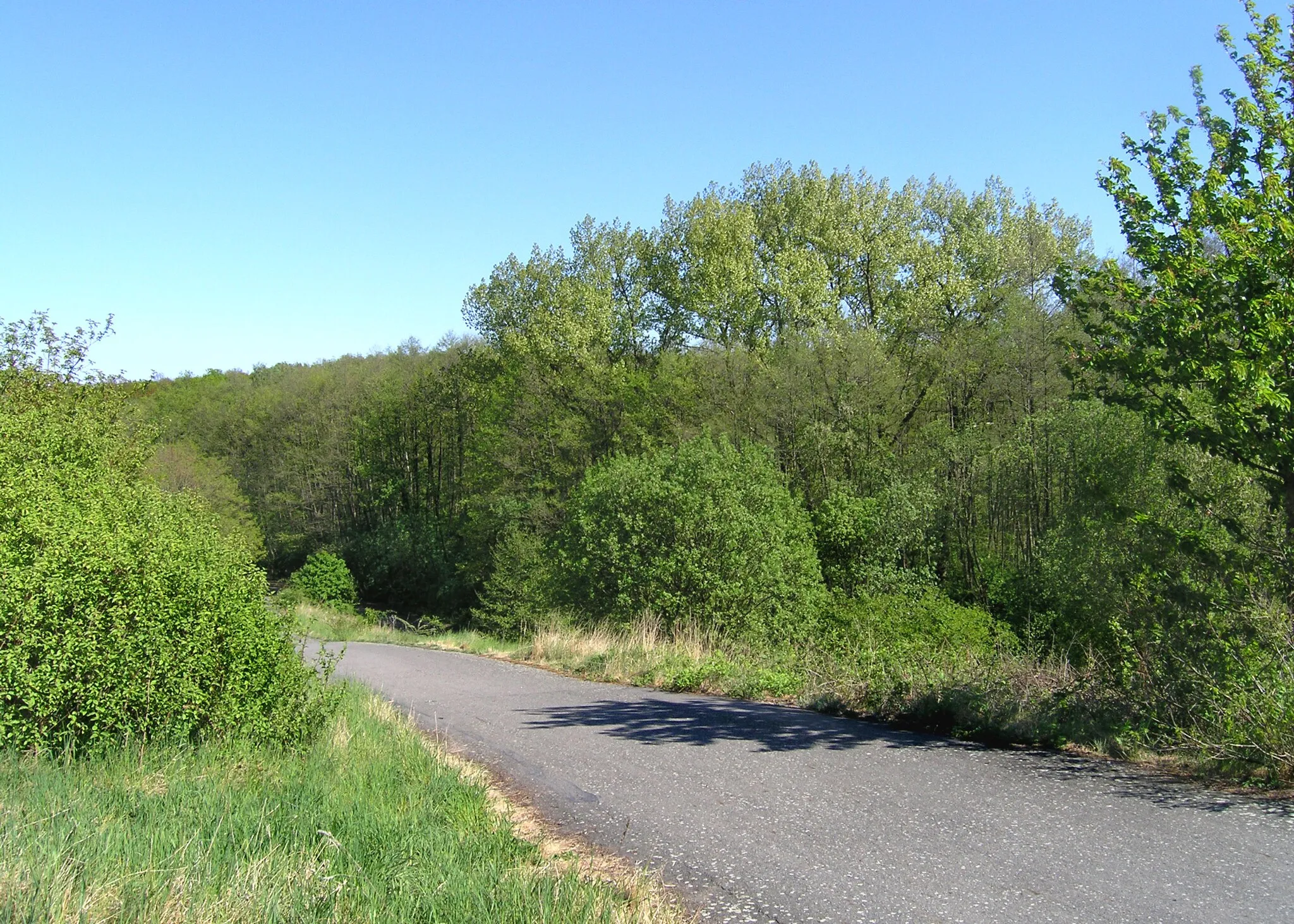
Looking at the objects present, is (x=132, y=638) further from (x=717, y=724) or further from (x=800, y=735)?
(x=800, y=735)

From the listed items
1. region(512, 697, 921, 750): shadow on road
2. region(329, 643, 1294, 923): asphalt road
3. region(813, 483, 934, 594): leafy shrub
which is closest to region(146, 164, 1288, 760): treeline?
region(813, 483, 934, 594): leafy shrub

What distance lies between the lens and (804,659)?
11664 millimetres

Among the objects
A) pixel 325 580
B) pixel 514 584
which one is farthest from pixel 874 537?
pixel 325 580

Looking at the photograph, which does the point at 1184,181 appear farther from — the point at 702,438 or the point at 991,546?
the point at 991,546

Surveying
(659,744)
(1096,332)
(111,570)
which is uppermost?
(1096,332)

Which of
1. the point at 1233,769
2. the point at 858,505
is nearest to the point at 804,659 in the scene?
the point at 1233,769

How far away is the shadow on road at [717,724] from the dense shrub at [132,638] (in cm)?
280

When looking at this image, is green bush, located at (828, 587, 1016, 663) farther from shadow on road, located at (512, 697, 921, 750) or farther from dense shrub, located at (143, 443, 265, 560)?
dense shrub, located at (143, 443, 265, 560)

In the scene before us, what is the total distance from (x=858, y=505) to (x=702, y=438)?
9.58 meters

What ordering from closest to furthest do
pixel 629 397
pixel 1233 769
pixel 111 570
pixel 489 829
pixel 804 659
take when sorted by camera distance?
pixel 489 829 → pixel 1233 769 → pixel 111 570 → pixel 804 659 → pixel 629 397

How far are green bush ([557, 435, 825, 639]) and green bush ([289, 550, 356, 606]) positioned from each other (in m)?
28.0

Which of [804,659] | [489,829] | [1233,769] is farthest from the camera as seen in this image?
[804,659]

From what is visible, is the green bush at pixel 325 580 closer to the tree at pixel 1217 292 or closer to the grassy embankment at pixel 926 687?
the grassy embankment at pixel 926 687

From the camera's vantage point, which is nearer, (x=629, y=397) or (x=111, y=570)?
(x=111, y=570)
